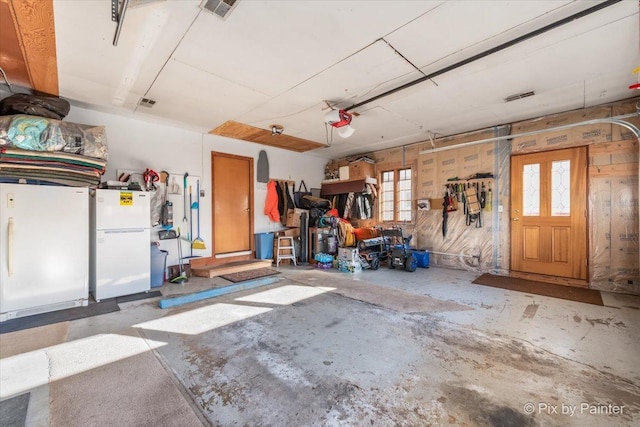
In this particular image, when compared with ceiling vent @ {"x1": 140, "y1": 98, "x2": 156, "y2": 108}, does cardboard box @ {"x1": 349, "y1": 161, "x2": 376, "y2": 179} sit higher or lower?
lower

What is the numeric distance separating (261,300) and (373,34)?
340 cm

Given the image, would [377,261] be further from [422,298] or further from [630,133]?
[630,133]

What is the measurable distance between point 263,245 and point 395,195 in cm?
346

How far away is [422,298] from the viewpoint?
3766 millimetres

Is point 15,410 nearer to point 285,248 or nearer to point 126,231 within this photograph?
point 126,231

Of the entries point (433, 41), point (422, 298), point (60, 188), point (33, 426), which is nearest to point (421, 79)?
point (433, 41)

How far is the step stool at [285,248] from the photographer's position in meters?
6.18

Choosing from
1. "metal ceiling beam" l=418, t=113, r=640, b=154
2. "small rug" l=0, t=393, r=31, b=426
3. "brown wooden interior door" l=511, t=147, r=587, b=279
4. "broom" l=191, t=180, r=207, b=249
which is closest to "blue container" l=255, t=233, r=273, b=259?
"broom" l=191, t=180, r=207, b=249

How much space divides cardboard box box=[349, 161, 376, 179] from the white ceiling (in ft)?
7.66

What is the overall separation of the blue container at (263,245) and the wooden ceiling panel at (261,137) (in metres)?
2.16

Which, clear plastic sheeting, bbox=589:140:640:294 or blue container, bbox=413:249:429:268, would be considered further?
blue container, bbox=413:249:429:268

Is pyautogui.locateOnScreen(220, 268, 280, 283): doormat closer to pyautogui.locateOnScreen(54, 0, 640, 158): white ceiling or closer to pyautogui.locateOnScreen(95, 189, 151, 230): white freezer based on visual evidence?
pyautogui.locateOnScreen(95, 189, 151, 230): white freezer

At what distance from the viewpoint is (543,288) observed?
4.24 m

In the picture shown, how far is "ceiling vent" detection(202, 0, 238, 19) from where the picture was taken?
2.12m
